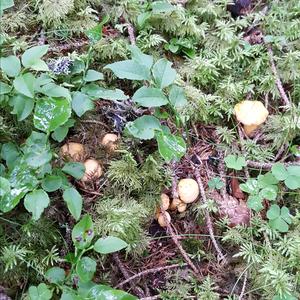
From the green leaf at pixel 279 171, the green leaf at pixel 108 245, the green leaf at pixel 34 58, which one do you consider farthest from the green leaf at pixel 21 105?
the green leaf at pixel 279 171

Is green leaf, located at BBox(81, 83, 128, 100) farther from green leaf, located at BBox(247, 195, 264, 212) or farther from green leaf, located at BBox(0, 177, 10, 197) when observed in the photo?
green leaf, located at BBox(247, 195, 264, 212)

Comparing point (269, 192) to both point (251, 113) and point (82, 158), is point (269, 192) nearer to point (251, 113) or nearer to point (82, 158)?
point (251, 113)

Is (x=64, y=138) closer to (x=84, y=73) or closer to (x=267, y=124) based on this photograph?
(x=84, y=73)

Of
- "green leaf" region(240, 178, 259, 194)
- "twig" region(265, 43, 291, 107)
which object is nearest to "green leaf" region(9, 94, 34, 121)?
"green leaf" region(240, 178, 259, 194)

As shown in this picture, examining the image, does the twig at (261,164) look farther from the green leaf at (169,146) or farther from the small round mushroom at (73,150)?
the small round mushroom at (73,150)

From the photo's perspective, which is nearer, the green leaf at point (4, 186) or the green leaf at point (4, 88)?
the green leaf at point (4, 186)
